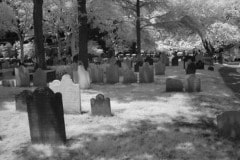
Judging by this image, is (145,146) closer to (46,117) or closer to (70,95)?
(46,117)

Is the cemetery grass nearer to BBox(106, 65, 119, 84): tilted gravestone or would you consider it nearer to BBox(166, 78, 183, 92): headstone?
BBox(166, 78, 183, 92): headstone

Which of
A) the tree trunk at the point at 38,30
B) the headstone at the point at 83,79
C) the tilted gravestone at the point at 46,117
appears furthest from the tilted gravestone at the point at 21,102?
the tree trunk at the point at 38,30

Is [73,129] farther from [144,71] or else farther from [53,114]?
[144,71]

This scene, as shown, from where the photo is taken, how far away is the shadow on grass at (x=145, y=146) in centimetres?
594

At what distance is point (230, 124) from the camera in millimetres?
6691

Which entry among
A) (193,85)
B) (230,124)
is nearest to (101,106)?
(230,124)

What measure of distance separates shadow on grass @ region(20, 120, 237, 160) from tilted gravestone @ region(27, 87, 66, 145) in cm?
20

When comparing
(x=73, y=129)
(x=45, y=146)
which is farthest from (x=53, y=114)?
(x=73, y=129)

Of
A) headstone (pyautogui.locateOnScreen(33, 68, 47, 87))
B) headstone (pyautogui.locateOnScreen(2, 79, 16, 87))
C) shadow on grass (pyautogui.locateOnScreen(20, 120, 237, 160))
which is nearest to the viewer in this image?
shadow on grass (pyautogui.locateOnScreen(20, 120, 237, 160))

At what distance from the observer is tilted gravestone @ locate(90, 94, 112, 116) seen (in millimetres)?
8781

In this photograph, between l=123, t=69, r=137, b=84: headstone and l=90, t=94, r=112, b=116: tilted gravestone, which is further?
l=123, t=69, r=137, b=84: headstone

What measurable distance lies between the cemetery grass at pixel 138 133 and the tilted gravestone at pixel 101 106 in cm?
21

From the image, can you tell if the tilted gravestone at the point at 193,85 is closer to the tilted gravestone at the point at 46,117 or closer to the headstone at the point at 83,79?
the headstone at the point at 83,79

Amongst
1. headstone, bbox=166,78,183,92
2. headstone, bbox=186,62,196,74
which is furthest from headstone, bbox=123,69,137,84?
headstone, bbox=186,62,196,74
